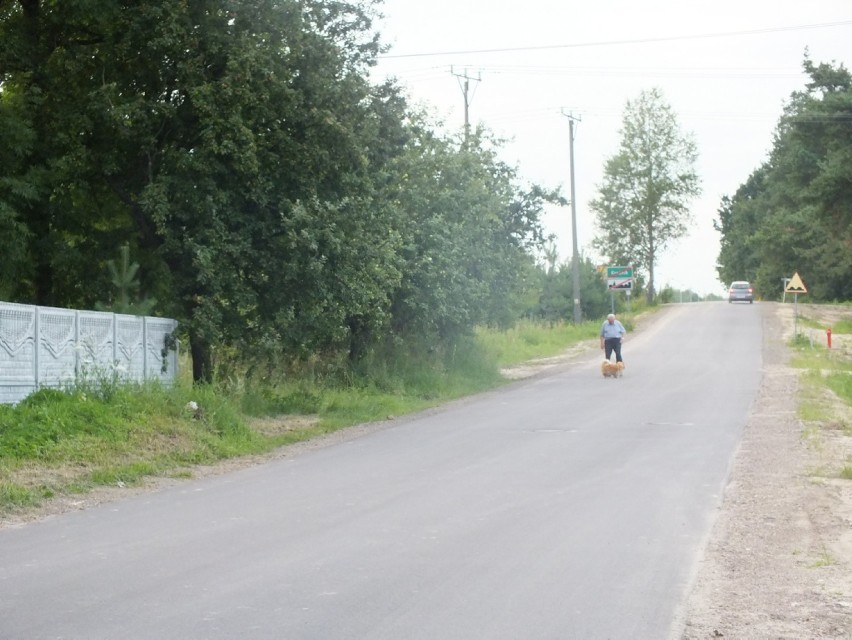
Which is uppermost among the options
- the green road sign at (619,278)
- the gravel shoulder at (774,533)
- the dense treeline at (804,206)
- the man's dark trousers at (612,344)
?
the dense treeline at (804,206)

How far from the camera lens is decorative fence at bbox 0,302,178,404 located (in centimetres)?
1594

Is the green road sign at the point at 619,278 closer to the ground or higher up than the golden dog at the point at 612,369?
higher up

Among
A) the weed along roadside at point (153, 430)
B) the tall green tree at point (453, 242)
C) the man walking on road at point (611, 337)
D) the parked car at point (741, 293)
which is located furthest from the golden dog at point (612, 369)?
the parked car at point (741, 293)

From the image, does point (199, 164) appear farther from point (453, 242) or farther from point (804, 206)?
point (804, 206)

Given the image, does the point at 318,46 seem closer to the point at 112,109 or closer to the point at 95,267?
the point at 112,109

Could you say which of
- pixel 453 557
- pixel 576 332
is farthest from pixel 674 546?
pixel 576 332

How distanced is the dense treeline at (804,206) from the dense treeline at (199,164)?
26.0 metres

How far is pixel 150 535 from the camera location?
1023 cm

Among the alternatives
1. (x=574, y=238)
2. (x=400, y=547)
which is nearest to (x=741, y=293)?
(x=574, y=238)

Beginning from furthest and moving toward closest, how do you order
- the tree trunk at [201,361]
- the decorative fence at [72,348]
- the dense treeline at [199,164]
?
the tree trunk at [201,361] < the dense treeline at [199,164] < the decorative fence at [72,348]

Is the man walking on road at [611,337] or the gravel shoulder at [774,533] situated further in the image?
the man walking on road at [611,337]

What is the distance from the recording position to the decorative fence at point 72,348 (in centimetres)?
1594

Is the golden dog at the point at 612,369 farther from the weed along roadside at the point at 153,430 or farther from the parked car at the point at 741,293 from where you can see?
the parked car at the point at 741,293

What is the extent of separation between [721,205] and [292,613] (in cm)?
13386
